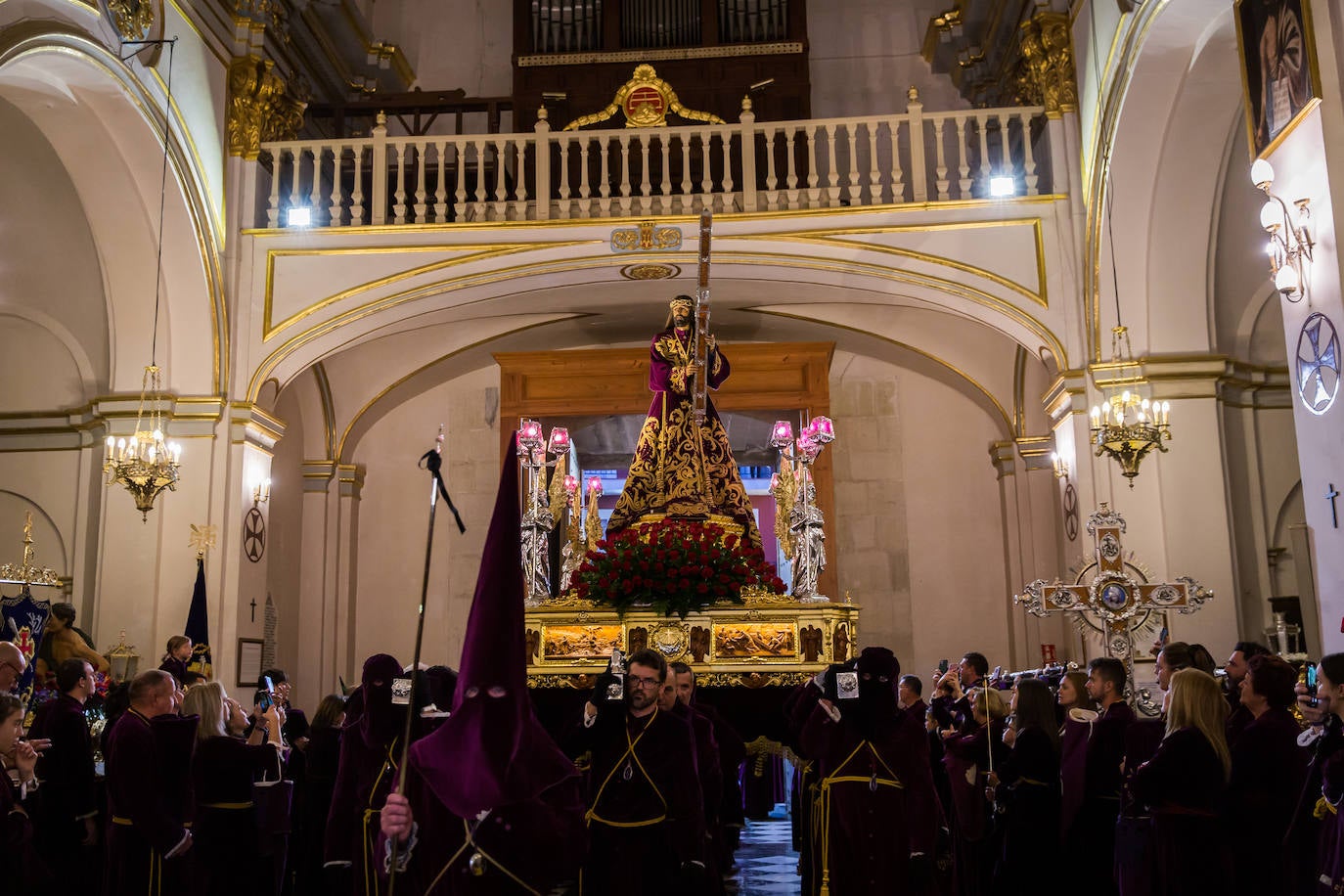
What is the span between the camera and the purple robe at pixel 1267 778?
5082 millimetres

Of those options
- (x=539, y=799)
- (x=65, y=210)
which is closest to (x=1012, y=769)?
(x=539, y=799)

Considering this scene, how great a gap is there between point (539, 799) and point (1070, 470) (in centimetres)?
894

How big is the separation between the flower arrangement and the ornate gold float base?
Result: 0.10m

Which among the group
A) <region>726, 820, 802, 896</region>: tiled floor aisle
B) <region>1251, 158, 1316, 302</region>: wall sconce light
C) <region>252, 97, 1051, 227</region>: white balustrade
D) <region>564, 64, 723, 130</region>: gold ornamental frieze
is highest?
<region>564, 64, 723, 130</region>: gold ornamental frieze

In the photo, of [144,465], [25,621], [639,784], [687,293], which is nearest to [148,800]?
[639,784]

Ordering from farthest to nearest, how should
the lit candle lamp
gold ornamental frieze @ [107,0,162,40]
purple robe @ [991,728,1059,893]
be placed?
the lit candle lamp, gold ornamental frieze @ [107,0,162,40], purple robe @ [991,728,1059,893]

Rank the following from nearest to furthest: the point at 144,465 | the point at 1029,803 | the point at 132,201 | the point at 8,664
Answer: the point at 8,664 → the point at 1029,803 → the point at 144,465 → the point at 132,201

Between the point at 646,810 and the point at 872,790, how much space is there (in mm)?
1364

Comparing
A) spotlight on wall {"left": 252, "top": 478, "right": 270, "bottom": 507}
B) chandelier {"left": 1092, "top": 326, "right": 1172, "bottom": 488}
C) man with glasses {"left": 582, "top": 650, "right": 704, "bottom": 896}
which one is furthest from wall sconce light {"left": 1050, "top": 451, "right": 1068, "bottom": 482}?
man with glasses {"left": 582, "top": 650, "right": 704, "bottom": 896}

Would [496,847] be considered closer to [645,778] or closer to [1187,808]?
[645,778]

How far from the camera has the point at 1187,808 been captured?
5.11 meters

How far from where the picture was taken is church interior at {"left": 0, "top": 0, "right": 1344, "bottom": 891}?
35.0 feet

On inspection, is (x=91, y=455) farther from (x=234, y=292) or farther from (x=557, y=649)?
(x=557, y=649)

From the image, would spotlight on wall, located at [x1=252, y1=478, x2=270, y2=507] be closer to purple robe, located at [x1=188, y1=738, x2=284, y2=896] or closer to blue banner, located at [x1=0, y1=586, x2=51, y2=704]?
blue banner, located at [x1=0, y1=586, x2=51, y2=704]
